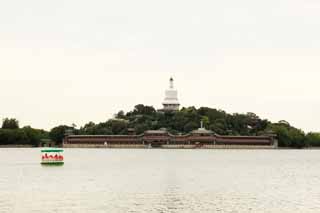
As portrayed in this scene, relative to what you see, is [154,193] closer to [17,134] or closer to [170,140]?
[17,134]

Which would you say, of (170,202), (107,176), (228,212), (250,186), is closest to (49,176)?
(107,176)

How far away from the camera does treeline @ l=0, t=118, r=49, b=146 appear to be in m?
173

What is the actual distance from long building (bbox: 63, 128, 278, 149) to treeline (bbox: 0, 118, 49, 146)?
13.1 meters

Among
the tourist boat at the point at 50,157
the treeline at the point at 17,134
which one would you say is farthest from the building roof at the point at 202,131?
the tourist boat at the point at 50,157

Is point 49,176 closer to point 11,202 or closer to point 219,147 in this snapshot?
point 11,202

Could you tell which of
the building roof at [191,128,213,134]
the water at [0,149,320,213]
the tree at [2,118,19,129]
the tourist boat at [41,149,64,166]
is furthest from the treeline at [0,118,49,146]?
the water at [0,149,320,213]

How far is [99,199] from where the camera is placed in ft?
117

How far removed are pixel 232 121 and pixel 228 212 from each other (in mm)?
168756

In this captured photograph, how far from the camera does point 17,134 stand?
173500 mm

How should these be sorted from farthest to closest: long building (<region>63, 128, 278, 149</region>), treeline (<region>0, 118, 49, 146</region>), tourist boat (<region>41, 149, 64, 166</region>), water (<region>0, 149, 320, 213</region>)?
1. long building (<region>63, 128, 278, 149</region>)
2. treeline (<region>0, 118, 49, 146</region>)
3. tourist boat (<region>41, 149, 64, 166</region>)
4. water (<region>0, 149, 320, 213</region>)

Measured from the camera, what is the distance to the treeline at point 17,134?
17300 centimetres

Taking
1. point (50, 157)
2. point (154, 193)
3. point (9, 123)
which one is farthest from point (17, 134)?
point (154, 193)

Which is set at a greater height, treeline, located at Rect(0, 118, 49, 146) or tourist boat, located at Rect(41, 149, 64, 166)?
treeline, located at Rect(0, 118, 49, 146)

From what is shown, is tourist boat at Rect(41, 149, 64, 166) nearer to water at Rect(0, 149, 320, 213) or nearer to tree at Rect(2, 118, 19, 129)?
water at Rect(0, 149, 320, 213)
